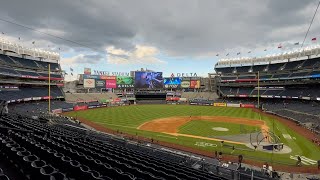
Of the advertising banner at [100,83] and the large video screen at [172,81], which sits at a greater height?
Answer: the large video screen at [172,81]

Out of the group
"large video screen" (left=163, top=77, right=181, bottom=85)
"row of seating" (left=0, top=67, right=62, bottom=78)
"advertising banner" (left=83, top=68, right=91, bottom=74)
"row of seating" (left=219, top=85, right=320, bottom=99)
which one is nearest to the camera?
"row of seating" (left=0, top=67, right=62, bottom=78)

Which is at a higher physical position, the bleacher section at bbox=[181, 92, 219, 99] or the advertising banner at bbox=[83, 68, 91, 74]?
the advertising banner at bbox=[83, 68, 91, 74]

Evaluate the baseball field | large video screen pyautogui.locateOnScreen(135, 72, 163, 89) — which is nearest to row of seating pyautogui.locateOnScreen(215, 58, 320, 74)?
large video screen pyautogui.locateOnScreen(135, 72, 163, 89)

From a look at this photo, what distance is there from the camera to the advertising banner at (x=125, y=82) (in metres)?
104

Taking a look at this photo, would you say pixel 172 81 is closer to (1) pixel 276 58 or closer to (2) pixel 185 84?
(2) pixel 185 84

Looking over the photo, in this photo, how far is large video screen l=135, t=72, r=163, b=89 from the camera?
323 feet

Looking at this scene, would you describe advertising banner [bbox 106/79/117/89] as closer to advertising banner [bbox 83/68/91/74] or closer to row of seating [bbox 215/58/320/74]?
advertising banner [bbox 83/68/91/74]

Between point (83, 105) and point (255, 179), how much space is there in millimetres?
69693

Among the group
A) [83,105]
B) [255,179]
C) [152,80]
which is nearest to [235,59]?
[152,80]

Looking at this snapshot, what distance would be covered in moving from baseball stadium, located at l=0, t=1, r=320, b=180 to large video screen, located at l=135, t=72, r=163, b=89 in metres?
0.42

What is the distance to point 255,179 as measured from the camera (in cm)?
1344

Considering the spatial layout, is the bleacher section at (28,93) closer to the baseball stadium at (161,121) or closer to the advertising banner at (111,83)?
the baseball stadium at (161,121)

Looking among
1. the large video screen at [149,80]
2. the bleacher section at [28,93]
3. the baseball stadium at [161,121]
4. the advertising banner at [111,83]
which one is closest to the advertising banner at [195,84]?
the baseball stadium at [161,121]

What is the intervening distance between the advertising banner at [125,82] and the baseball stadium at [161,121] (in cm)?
44
